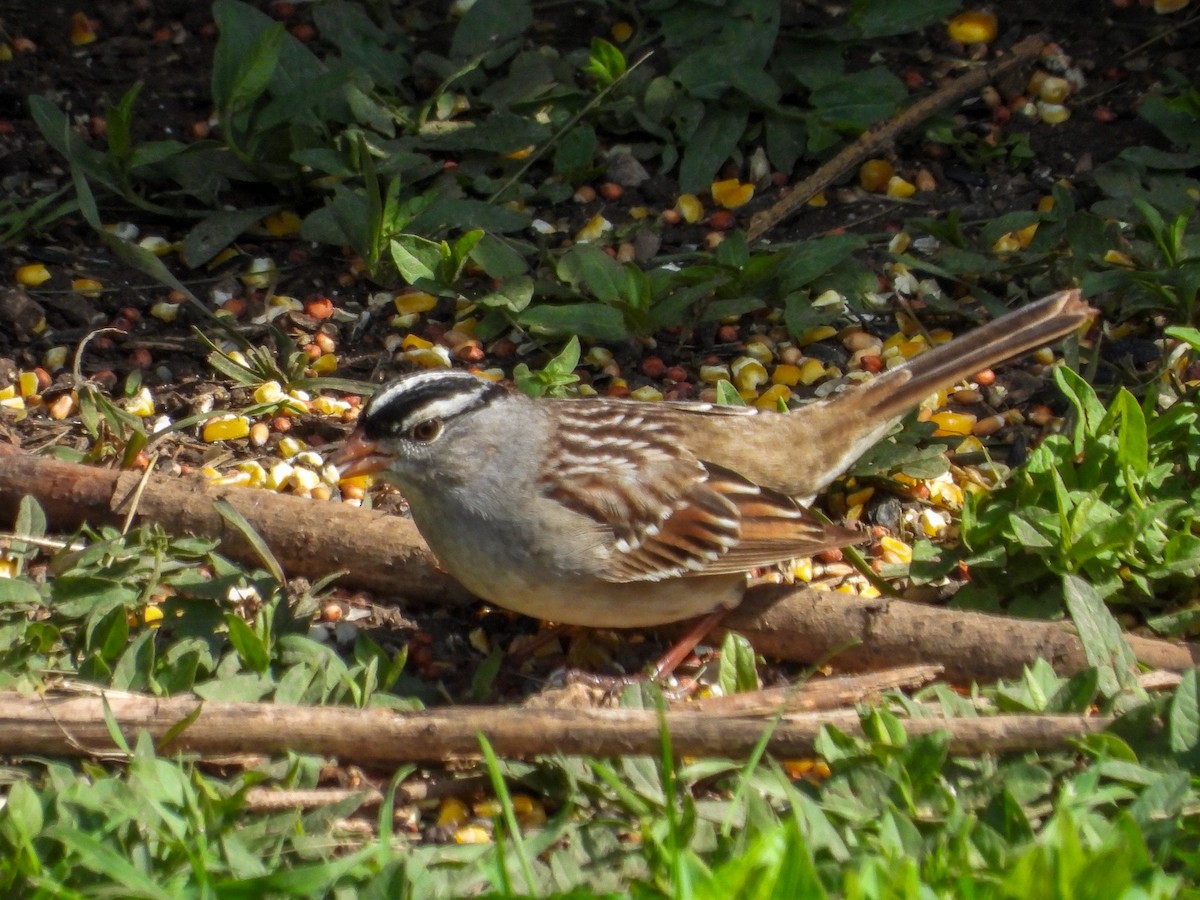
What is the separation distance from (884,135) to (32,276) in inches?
120

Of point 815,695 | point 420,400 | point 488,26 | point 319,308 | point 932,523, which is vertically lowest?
point 932,523

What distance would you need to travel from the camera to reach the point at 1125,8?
609 centimetres

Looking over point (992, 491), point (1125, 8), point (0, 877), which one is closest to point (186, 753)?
point (0, 877)

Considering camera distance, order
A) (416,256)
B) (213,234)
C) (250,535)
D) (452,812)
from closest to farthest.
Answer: (452,812), (250,535), (416,256), (213,234)

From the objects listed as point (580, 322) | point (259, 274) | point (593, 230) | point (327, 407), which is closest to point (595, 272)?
point (580, 322)

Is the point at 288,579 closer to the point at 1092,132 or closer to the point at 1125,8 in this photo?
the point at 1092,132

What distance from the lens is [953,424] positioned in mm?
4762

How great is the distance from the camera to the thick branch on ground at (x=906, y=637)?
12.2ft

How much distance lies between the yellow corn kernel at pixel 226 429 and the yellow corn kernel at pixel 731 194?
6.29 ft

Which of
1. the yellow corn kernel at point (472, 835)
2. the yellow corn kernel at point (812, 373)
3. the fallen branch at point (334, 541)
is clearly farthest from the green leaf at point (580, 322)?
the yellow corn kernel at point (472, 835)

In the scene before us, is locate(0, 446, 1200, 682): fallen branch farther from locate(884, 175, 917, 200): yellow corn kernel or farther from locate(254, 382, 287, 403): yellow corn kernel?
locate(884, 175, 917, 200): yellow corn kernel

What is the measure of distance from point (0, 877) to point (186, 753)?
496 mm

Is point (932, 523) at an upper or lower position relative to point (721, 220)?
lower

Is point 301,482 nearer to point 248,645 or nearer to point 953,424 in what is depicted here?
point 248,645
